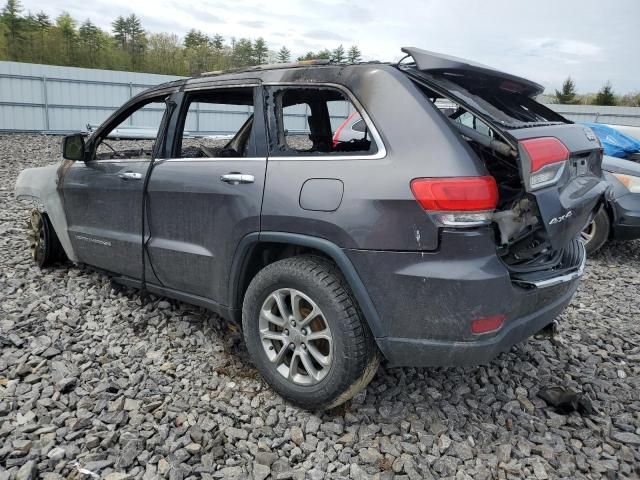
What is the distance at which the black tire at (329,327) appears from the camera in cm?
248

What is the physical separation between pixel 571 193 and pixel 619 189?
376 centimetres

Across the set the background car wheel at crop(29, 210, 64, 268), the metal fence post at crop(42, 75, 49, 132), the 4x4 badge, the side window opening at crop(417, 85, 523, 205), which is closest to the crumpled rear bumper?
the 4x4 badge

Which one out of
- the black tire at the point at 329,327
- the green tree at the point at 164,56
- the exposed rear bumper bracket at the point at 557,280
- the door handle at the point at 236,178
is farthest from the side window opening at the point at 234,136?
the green tree at the point at 164,56

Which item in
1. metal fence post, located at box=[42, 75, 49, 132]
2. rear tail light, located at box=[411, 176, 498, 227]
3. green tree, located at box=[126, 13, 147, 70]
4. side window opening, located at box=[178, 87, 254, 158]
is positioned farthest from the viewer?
green tree, located at box=[126, 13, 147, 70]

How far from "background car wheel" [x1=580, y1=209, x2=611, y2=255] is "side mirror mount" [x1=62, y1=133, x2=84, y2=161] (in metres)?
5.01

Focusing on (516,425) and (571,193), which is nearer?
(571,193)

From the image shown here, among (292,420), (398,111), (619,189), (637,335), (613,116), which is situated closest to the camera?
(398,111)

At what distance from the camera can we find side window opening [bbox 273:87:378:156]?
107 inches

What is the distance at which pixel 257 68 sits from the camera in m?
3.10

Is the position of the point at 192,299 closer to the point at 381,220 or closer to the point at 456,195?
the point at 381,220

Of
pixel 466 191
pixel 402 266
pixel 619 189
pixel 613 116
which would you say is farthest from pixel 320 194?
pixel 613 116

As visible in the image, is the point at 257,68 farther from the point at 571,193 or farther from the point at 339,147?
the point at 571,193

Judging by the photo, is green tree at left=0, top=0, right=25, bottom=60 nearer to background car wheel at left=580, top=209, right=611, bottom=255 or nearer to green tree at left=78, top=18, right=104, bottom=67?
green tree at left=78, top=18, right=104, bottom=67

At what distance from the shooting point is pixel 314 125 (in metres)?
3.81
